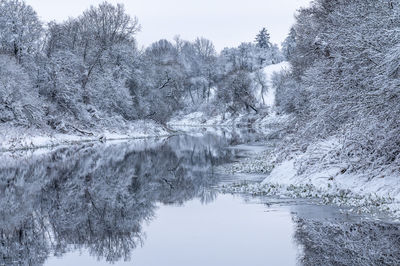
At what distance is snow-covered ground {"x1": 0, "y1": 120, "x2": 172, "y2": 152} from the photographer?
123ft

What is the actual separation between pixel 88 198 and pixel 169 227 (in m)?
5.69

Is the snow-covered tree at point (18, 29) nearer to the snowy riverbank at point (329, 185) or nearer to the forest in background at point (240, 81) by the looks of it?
the forest in background at point (240, 81)

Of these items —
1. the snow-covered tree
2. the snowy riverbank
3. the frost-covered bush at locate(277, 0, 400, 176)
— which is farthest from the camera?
the snow-covered tree

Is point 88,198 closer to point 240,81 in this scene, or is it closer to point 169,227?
point 169,227

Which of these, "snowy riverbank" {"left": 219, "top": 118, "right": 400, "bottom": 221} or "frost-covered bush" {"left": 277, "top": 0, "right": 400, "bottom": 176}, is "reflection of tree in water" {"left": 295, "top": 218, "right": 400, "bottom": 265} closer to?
"snowy riverbank" {"left": 219, "top": 118, "right": 400, "bottom": 221}

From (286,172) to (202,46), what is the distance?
130 metres

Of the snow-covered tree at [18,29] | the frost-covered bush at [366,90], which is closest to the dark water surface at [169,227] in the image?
the frost-covered bush at [366,90]

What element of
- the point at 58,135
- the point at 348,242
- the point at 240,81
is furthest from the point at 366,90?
the point at 240,81

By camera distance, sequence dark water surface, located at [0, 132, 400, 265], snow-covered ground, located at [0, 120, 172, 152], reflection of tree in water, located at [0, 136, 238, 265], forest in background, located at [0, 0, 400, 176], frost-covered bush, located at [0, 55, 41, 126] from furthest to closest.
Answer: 1. frost-covered bush, located at [0, 55, 41, 126]
2. snow-covered ground, located at [0, 120, 172, 152]
3. forest in background, located at [0, 0, 400, 176]
4. reflection of tree in water, located at [0, 136, 238, 265]
5. dark water surface, located at [0, 132, 400, 265]

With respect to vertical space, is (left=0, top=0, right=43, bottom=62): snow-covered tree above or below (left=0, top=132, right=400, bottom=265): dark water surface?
above

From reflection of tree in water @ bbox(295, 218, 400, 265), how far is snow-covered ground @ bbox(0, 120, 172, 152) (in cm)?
3008

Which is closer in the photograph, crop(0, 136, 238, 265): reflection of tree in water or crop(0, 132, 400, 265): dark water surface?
crop(0, 132, 400, 265): dark water surface

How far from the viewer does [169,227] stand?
41.6 feet

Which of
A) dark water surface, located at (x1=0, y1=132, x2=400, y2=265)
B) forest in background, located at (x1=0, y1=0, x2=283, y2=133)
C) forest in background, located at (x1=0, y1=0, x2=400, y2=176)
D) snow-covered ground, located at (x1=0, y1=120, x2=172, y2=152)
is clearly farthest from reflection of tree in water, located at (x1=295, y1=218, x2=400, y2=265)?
forest in background, located at (x1=0, y1=0, x2=283, y2=133)
